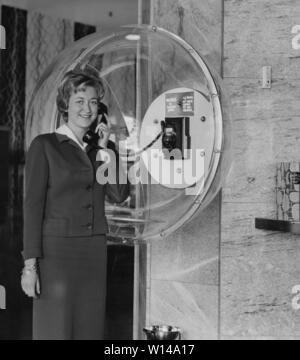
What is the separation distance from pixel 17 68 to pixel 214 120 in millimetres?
2788

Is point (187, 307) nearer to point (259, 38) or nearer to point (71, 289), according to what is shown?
point (71, 289)

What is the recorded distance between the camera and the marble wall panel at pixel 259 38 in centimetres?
284

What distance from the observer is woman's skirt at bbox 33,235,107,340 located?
240 cm

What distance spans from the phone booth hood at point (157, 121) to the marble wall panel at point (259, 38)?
0.23m

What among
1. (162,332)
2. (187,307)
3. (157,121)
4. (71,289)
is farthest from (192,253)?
(71,289)

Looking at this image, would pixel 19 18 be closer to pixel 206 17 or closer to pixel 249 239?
pixel 206 17

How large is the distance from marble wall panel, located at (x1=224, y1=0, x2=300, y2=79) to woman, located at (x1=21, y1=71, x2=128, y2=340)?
692mm

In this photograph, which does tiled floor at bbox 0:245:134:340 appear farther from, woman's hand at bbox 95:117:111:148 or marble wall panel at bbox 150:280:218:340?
woman's hand at bbox 95:117:111:148

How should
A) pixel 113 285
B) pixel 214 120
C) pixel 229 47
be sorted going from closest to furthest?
pixel 214 120 → pixel 229 47 → pixel 113 285

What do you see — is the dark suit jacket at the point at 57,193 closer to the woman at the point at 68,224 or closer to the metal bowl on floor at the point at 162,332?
the woman at the point at 68,224

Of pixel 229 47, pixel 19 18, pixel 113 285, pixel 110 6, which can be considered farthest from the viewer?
pixel 19 18

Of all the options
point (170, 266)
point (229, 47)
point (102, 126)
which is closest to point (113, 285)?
point (170, 266)

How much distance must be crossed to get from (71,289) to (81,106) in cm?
67

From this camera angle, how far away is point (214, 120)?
271 centimetres
